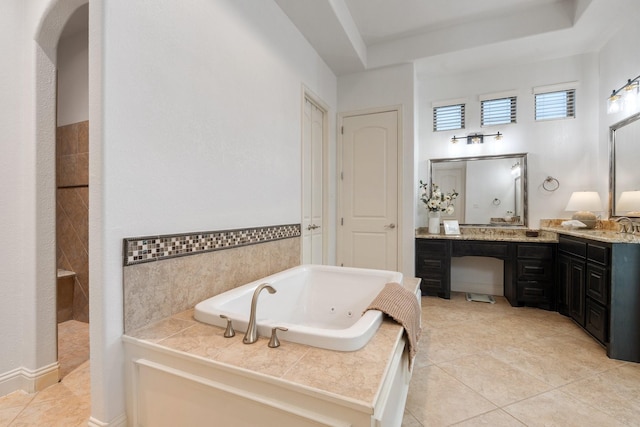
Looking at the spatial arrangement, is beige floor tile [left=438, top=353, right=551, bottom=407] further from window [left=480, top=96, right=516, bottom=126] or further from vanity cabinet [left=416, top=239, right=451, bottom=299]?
window [left=480, top=96, right=516, bottom=126]

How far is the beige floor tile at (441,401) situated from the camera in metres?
1.55

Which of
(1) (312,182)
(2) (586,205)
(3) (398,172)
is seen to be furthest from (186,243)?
(2) (586,205)

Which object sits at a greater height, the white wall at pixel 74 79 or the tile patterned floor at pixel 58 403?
the white wall at pixel 74 79

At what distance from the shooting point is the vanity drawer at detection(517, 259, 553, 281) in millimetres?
3113

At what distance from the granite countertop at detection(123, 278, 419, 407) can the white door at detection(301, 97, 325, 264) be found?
64.5 inches

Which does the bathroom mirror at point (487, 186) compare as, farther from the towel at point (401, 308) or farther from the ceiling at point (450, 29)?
the towel at point (401, 308)

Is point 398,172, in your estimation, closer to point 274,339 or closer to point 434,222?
point 434,222

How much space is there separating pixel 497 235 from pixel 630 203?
119cm

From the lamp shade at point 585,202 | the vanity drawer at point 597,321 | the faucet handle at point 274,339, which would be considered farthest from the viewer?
the lamp shade at point 585,202

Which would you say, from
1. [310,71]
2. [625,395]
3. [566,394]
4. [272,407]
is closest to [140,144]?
[272,407]

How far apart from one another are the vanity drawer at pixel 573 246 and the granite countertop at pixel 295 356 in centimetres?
224

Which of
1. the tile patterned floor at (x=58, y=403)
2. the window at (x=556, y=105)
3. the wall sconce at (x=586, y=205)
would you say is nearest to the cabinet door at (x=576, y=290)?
the wall sconce at (x=586, y=205)

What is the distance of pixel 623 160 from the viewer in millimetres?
2805

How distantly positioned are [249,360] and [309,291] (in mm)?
1218
